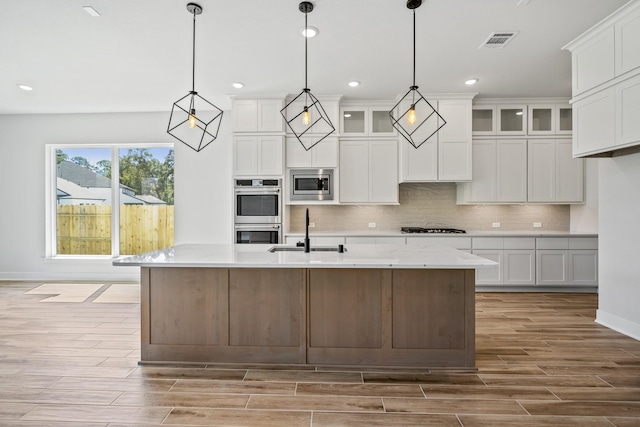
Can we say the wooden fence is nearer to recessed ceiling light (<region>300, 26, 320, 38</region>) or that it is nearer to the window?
the window

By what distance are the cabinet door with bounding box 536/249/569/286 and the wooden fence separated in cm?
562

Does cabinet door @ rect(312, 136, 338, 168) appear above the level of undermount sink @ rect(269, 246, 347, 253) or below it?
above

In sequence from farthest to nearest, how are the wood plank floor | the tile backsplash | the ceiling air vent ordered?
1. the tile backsplash
2. the ceiling air vent
3. the wood plank floor

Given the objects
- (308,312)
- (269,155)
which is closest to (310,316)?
(308,312)

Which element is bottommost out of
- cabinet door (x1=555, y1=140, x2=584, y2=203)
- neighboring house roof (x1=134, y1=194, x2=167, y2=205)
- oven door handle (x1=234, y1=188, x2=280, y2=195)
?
neighboring house roof (x1=134, y1=194, x2=167, y2=205)

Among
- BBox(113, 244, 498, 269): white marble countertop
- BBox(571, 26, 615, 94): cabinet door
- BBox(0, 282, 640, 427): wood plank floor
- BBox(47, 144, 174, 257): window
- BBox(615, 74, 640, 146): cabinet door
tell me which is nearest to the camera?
BBox(0, 282, 640, 427): wood plank floor

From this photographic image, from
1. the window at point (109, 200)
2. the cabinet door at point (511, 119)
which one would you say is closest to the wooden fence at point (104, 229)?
the window at point (109, 200)

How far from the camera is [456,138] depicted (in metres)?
5.11

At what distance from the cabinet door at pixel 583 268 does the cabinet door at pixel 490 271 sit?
0.92 meters

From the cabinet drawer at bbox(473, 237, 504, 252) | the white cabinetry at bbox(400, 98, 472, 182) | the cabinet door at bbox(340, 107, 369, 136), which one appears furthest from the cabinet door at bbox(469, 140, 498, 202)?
the cabinet door at bbox(340, 107, 369, 136)

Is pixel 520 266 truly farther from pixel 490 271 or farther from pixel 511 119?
pixel 511 119

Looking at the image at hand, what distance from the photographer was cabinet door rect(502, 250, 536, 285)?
16.4 feet

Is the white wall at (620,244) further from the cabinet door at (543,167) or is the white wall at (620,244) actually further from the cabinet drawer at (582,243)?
the cabinet door at (543,167)

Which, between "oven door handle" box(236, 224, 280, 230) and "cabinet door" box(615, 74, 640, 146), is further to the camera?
"oven door handle" box(236, 224, 280, 230)
